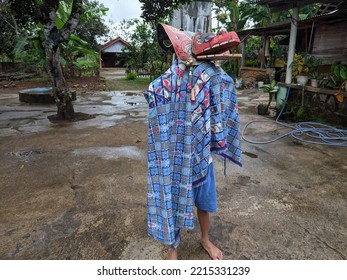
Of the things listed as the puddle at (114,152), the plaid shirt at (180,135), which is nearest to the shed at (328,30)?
the puddle at (114,152)

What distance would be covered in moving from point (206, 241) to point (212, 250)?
0.24ft

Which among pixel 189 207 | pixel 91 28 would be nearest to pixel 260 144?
pixel 189 207

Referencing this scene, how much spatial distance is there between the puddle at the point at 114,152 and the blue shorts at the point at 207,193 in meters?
2.11

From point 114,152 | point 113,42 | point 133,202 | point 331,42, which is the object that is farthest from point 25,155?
point 113,42

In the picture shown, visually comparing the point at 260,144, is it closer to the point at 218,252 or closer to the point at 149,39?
the point at 218,252

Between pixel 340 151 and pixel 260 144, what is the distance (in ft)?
3.74

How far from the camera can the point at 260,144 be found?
14.5 feet

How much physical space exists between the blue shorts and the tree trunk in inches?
195

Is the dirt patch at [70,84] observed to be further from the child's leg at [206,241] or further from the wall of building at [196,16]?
the child's leg at [206,241]

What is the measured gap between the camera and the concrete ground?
198cm

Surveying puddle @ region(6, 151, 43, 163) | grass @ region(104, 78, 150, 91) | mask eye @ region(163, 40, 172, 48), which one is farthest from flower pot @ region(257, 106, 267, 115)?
grass @ region(104, 78, 150, 91)

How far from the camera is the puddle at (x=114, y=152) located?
3.83m

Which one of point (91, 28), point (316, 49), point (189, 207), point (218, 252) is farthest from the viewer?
point (91, 28)

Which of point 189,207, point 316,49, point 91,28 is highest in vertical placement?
point 91,28
